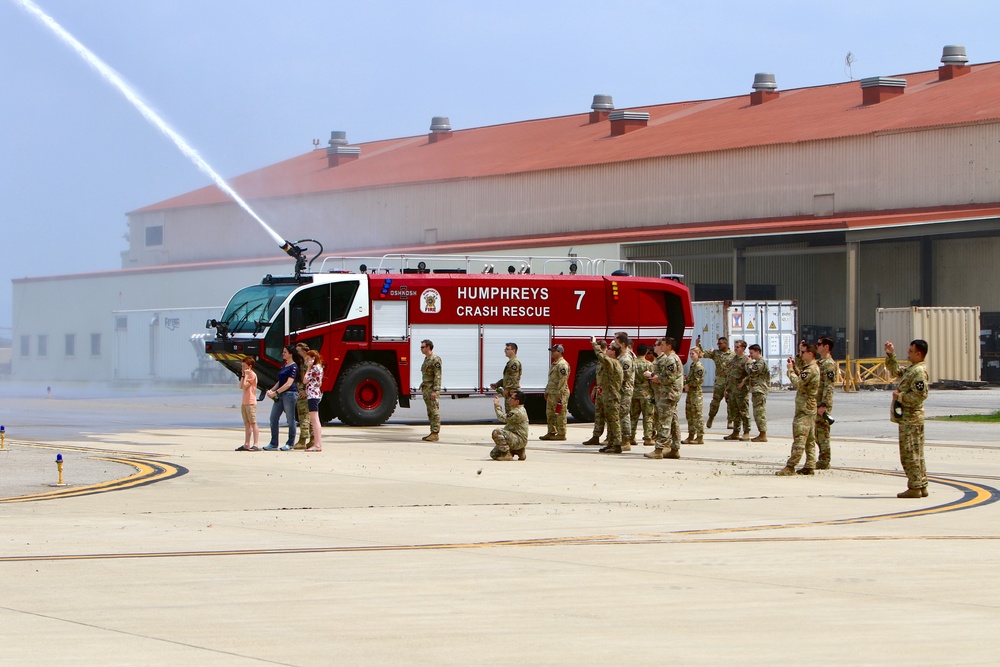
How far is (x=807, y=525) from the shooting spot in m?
12.7

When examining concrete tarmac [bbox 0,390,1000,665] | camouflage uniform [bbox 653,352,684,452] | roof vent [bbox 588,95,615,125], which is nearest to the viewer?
concrete tarmac [bbox 0,390,1000,665]

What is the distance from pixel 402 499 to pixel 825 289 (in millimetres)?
43166

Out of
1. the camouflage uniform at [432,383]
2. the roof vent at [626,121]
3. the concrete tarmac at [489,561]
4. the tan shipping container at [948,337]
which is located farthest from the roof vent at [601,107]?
the concrete tarmac at [489,561]

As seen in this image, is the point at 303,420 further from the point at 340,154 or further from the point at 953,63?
the point at 340,154

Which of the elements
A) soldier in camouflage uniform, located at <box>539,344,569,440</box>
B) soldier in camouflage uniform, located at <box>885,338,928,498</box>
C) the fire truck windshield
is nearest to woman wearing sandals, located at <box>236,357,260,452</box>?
the fire truck windshield

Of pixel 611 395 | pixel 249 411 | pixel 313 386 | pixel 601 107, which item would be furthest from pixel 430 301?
pixel 601 107

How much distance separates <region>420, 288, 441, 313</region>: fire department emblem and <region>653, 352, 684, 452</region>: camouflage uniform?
8.16m

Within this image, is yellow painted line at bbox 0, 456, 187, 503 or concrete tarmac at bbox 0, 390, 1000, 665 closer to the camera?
concrete tarmac at bbox 0, 390, 1000, 665

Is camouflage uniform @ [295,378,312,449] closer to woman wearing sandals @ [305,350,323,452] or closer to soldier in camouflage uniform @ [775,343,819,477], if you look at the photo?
woman wearing sandals @ [305,350,323,452]

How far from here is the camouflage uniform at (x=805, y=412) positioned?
17734 mm

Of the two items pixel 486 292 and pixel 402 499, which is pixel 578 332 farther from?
pixel 402 499

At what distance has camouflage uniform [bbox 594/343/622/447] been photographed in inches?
854

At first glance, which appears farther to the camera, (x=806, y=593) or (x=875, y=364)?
(x=875, y=364)

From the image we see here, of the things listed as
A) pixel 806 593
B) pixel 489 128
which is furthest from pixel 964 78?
pixel 806 593
